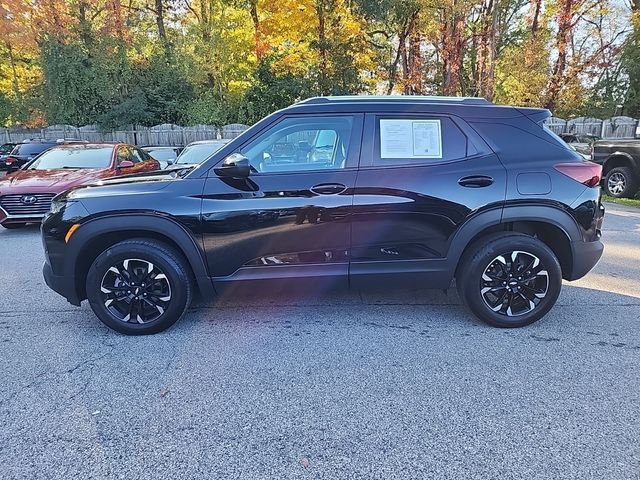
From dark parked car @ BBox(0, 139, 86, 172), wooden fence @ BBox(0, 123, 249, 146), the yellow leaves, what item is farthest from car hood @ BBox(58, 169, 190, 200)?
the yellow leaves

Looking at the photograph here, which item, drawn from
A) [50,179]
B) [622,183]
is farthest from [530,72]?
[50,179]

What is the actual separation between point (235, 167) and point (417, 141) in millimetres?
1480

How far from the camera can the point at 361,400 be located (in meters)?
2.74

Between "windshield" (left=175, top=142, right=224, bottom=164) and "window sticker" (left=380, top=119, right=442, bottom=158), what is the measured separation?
20.7 feet

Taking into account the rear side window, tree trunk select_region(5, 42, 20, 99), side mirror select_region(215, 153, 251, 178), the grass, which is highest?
tree trunk select_region(5, 42, 20, 99)

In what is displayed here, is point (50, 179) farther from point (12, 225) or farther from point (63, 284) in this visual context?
point (63, 284)

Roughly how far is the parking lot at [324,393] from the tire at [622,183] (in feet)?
24.0

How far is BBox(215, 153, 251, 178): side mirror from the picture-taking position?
3.34m

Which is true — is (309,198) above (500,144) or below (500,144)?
below

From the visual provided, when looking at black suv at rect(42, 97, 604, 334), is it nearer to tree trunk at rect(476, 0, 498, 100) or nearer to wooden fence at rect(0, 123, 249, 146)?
tree trunk at rect(476, 0, 498, 100)

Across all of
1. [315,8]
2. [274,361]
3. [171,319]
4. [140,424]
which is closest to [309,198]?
[274,361]

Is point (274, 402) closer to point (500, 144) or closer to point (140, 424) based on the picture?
point (140, 424)

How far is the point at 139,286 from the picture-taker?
141 inches

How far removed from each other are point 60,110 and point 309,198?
23.0m
